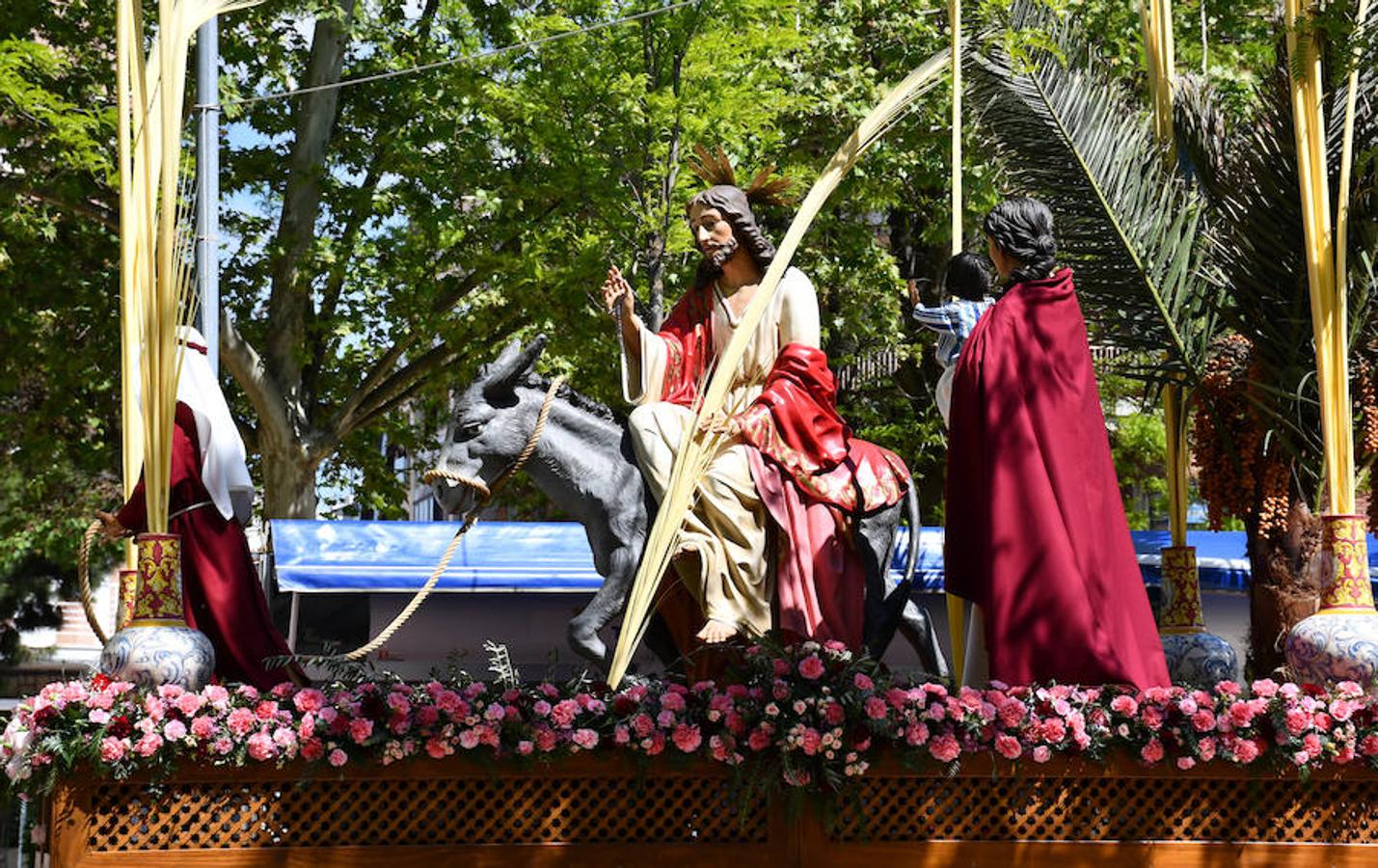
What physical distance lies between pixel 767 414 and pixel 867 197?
1228 cm

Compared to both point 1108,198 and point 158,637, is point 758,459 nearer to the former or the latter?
point 1108,198

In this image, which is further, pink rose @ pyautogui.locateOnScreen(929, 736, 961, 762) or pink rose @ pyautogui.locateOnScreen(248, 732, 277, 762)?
pink rose @ pyautogui.locateOnScreen(929, 736, 961, 762)

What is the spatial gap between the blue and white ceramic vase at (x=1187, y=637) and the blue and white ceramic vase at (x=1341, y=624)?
100 centimetres

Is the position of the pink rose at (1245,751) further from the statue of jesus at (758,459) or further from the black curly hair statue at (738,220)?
the black curly hair statue at (738,220)

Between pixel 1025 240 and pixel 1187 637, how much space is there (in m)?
2.22

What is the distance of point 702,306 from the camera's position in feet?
28.7

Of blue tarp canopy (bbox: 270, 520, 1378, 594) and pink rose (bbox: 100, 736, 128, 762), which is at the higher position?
pink rose (bbox: 100, 736, 128, 762)

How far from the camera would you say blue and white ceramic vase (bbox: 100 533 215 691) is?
22.9 feet

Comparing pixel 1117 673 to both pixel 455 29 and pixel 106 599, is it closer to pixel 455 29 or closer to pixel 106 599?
pixel 455 29

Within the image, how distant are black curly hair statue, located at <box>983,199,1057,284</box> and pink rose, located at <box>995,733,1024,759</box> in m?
2.10

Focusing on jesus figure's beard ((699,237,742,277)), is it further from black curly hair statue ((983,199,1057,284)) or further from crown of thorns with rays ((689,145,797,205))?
black curly hair statue ((983,199,1057,284))

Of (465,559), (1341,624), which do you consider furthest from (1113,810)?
(465,559)

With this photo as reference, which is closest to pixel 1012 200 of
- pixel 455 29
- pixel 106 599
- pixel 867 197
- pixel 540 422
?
pixel 540 422

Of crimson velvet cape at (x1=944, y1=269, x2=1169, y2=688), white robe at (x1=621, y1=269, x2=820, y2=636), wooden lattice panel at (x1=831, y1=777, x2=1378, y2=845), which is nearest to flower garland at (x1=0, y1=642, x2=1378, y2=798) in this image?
wooden lattice panel at (x1=831, y1=777, x2=1378, y2=845)
